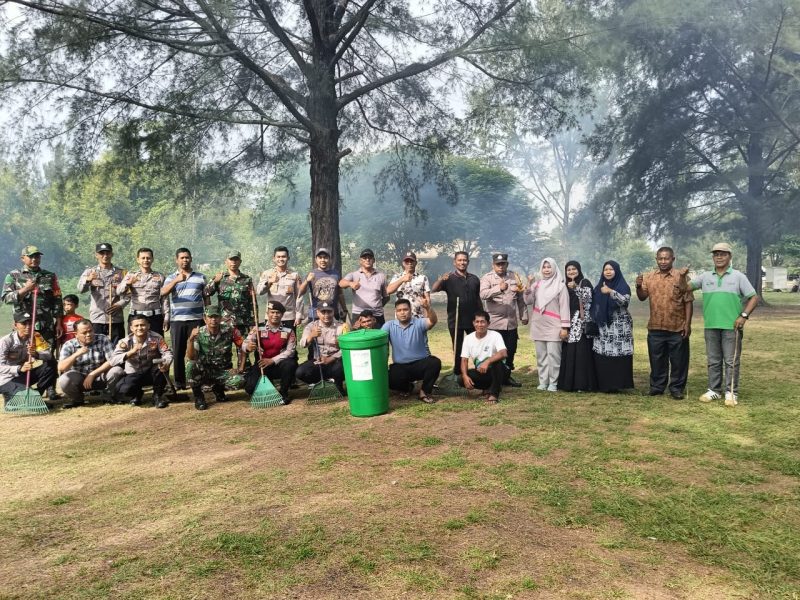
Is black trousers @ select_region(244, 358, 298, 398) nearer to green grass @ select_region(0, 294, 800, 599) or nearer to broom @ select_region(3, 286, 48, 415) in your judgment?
green grass @ select_region(0, 294, 800, 599)

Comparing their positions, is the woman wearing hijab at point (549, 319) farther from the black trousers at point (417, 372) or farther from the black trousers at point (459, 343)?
the black trousers at point (417, 372)

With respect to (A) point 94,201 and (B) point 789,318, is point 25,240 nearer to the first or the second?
(A) point 94,201

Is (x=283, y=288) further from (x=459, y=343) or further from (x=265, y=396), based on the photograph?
(x=459, y=343)

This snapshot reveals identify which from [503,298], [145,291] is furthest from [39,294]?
[503,298]

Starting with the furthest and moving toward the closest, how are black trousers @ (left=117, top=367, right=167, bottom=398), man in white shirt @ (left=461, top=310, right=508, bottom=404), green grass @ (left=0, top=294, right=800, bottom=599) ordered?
1. black trousers @ (left=117, top=367, right=167, bottom=398)
2. man in white shirt @ (left=461, top=310, right=508, bottom=404)
3. green grass @ (left=0, top=294, right=800, bottom=599)

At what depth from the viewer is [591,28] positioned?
33.9 feet

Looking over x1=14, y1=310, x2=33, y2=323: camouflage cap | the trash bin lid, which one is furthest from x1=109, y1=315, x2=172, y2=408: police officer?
the trash bin lid

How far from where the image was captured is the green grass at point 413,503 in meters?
2.91

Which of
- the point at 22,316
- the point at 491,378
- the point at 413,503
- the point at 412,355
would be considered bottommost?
the point at 413,503

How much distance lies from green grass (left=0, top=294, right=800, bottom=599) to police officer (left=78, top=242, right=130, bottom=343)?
1613 mm

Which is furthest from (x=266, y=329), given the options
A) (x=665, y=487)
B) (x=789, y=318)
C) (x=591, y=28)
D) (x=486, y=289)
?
(x=789, y=318)

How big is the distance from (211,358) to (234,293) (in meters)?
0.96

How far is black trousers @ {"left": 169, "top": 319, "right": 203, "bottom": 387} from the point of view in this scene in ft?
24.3

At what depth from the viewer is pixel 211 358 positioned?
698 cm
